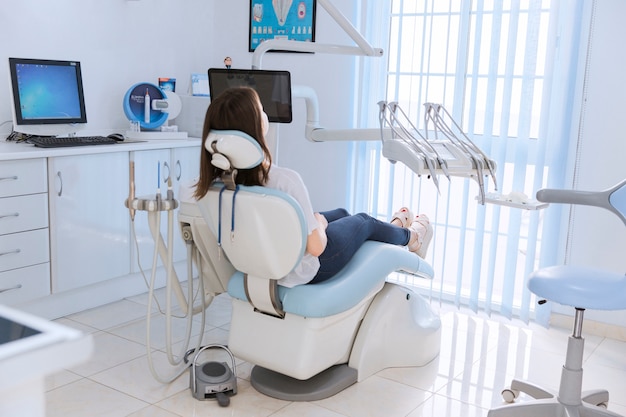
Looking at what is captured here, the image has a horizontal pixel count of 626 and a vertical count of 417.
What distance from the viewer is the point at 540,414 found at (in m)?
2.46

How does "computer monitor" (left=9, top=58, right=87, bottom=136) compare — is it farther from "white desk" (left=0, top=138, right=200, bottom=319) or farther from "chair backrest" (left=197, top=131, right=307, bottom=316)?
"chair backrest" (left=197, top=131, right=307, bottom=316)

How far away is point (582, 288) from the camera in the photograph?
231 centimetres

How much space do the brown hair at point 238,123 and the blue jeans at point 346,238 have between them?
0.39m

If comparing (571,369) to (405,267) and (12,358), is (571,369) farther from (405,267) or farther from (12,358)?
(12,358)

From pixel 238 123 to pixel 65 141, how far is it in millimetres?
1396

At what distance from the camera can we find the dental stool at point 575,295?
2299 millimetres

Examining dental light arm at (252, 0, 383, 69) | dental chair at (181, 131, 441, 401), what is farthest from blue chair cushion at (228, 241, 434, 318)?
dental light arm at (252, 0, 383, 69)

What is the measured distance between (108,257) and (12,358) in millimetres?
2778

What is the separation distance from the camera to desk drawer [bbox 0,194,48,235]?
3137mm

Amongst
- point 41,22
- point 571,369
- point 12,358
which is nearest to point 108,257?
point 41,22

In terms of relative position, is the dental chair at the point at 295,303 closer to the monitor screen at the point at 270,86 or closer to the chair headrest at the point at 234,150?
the chair headrest at the point at 234,150

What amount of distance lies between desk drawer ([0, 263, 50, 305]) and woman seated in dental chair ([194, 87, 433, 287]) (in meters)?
1.18

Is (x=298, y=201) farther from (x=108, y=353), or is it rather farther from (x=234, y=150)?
(x=108, y=353)

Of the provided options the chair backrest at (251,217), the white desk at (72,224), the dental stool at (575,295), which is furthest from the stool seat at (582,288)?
the white desk at (72,224)
